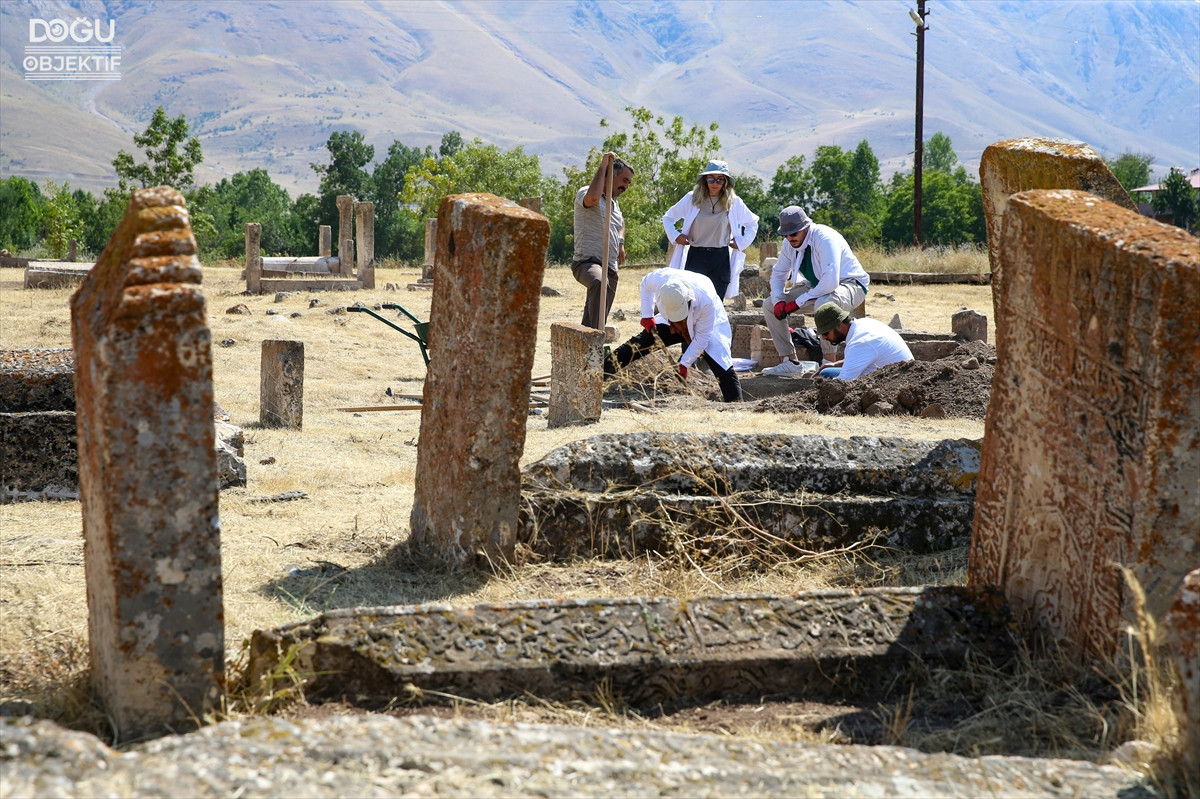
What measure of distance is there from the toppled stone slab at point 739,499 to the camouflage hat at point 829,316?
4.53 m

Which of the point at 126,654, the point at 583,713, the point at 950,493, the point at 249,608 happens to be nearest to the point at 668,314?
the point at 950,493

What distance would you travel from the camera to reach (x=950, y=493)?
4.95 metres

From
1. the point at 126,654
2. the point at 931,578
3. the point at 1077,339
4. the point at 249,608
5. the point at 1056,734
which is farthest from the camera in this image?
the point at 931,578

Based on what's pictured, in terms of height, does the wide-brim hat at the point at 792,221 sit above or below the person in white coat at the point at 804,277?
above

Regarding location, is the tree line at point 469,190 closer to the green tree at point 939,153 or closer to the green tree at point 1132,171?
the green tree at point 1132,171

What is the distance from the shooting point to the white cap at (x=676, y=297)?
880 centimetres

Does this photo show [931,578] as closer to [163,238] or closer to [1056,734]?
[1056,734]

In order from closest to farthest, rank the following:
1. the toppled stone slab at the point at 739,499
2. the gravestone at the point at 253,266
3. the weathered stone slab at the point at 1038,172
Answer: the weathered stone slab at the point at 1038,172 < the toppled stone slab at the point at 739,499 < the gravestone at the point at 253,266

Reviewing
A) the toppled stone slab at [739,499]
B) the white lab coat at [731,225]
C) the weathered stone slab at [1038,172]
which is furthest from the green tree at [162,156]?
the weathered stone slab at [1038,172]

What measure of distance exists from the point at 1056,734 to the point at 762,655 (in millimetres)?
866

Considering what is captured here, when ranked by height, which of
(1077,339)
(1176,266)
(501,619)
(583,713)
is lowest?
(583,713)

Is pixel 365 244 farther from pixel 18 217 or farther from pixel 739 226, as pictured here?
pixel 18 217

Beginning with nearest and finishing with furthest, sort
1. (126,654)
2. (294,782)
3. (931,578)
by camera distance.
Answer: (294,782)
(126,654)
(931,578)

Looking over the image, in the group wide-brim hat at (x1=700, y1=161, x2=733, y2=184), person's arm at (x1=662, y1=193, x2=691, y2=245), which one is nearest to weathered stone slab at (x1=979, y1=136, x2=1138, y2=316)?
wide-brim hat at (x1=700, y1=161, x2=733, y2=184)
